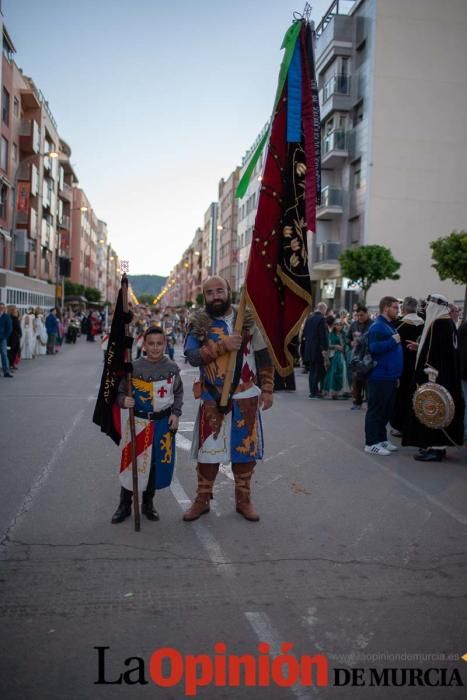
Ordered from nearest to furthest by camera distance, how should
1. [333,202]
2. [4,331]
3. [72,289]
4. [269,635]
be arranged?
[269,635], [4,331], [333,202], [72,289]

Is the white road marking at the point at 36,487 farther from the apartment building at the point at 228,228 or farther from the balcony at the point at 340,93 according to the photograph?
the apartment building at the point at 228,228

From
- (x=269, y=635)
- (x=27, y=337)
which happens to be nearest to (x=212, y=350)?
(x=269, y=635)

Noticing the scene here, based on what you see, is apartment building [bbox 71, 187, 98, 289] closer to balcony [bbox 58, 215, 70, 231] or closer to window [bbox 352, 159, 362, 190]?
balcony [bbox 58, 215, 70, 231]

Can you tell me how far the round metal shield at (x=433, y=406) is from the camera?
7621 mm

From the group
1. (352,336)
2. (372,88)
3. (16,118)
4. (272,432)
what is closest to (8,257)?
(16,118)

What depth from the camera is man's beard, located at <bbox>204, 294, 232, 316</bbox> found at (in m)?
5.23

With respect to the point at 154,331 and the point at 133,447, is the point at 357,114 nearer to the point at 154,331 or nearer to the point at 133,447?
the point at 154,331

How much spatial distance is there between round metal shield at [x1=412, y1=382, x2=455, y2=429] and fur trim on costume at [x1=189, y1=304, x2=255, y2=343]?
3390 millimetres

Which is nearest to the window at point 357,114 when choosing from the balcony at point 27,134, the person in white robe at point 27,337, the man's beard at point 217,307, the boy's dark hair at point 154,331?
the person in white robe at point 27,337

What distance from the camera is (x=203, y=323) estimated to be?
17.1 feet

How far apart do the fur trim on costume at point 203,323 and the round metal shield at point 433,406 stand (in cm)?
339

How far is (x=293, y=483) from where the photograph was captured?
6641 millimetres

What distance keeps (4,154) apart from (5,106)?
3197 millimetres

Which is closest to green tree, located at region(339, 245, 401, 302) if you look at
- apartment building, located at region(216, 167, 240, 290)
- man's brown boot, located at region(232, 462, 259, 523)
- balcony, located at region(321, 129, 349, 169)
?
Answer: balcony, located at region(321, 129, 349, 169)
